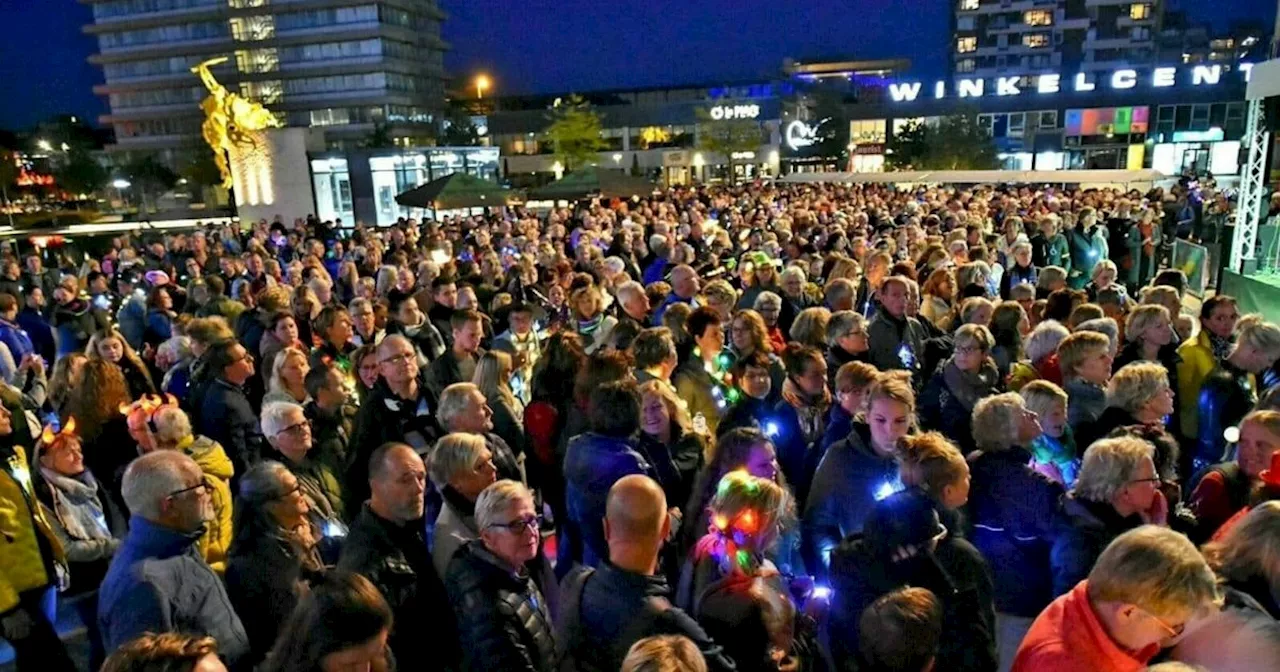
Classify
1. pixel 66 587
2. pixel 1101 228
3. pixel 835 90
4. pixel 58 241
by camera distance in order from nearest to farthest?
pixel 66 587, pixel 1101 228, pixel 58 241, pixel 835 90

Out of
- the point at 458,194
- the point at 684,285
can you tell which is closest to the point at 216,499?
the point at 684,285

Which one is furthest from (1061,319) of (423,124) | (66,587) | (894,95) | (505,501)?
(423,124)

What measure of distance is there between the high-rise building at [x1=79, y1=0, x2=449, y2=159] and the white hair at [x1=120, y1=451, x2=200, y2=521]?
2746 inches

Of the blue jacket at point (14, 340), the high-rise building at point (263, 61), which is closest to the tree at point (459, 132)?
the high-rise building at point (263, 61)

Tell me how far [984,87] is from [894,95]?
645 centimetres

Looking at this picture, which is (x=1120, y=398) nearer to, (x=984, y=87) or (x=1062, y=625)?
(x=1062, y=625)

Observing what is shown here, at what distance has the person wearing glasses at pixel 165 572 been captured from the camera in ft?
8.54

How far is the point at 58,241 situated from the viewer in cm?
1986

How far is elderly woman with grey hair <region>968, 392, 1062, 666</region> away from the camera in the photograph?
316cm

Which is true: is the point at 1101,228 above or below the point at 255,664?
above

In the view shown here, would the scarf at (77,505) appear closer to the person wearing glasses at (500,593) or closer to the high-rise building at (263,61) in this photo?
the person wearing glasses at (500,593)

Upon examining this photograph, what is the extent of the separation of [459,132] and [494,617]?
7036 cm

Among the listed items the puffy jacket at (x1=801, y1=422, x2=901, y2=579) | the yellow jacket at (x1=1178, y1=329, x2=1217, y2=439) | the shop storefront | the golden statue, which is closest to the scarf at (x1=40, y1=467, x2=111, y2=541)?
the puffy jacket at (x1=801, y1=422, x2=901, y2=579)

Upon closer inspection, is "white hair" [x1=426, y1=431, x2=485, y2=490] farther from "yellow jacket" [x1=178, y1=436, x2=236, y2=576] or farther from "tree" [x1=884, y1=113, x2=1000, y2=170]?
"tree" [x1=884, y1=113, x2=1000, y2=170]
